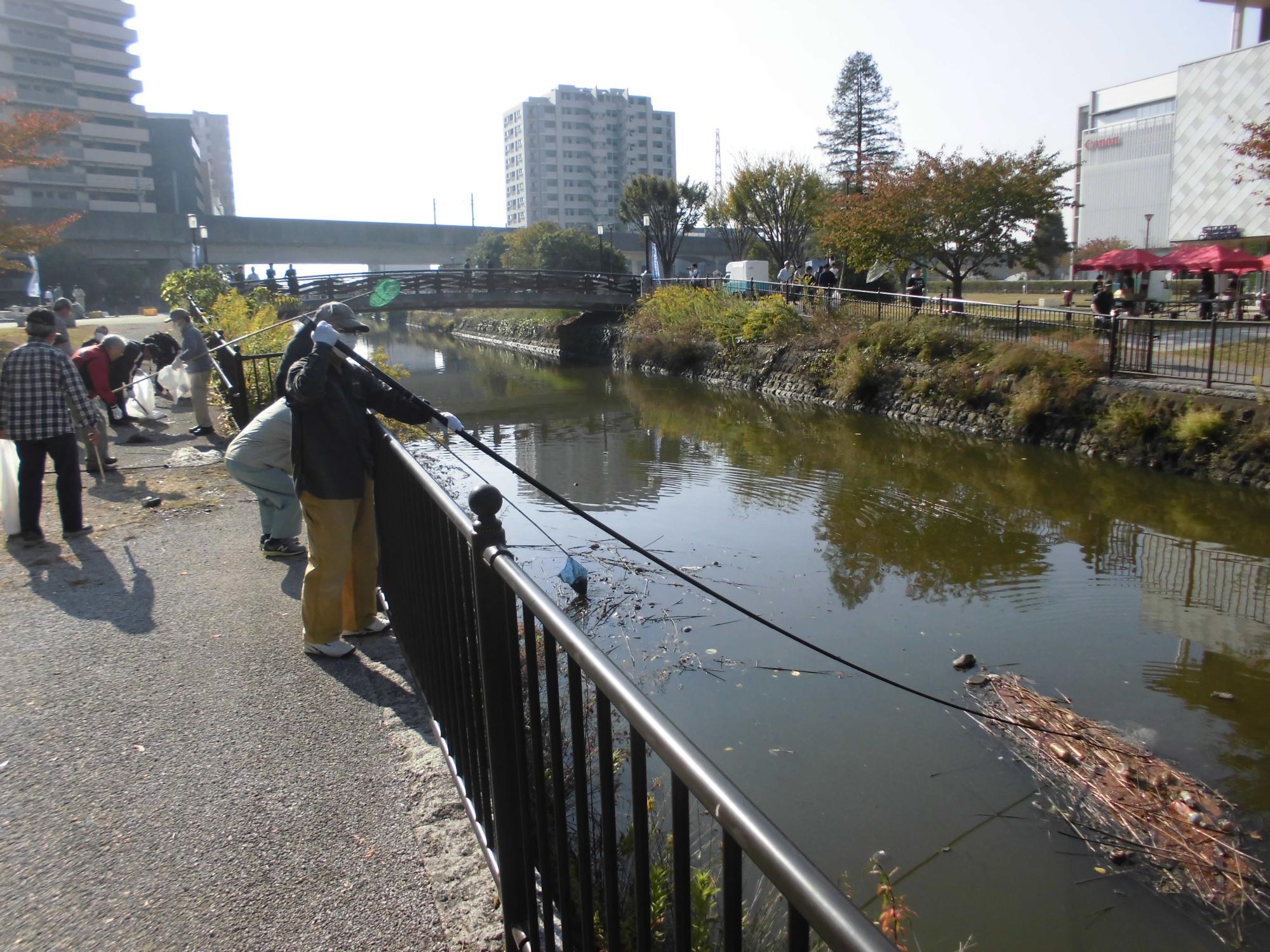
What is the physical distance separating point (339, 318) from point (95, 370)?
7.27 m

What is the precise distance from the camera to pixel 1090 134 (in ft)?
232

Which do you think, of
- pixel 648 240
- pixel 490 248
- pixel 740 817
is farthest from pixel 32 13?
pixel 740 817

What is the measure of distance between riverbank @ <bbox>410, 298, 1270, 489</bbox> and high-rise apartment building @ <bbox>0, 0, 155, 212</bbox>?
6640 cm

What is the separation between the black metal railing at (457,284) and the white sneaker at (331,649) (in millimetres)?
24777

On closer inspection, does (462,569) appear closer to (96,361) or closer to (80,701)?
(80,701)

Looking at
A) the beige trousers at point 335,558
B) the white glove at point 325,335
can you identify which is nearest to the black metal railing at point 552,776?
the beige trousers at point 335,558

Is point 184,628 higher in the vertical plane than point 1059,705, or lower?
higher

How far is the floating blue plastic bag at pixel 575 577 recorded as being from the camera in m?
7.53

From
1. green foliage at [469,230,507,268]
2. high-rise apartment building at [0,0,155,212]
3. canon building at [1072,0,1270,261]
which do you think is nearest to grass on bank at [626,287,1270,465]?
canon building at [1072,0,1270,261]

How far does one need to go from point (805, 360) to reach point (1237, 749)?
55.3 ft

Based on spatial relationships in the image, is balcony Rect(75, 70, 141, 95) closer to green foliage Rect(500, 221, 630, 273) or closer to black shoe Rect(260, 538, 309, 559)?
green foliage Rect(500, 221, 630, 273)

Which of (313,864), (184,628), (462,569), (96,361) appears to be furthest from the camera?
(96,361)

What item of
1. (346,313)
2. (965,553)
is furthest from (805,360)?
(346,313)

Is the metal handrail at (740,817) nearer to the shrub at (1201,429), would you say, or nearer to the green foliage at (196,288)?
the shrub at (1201,429)
